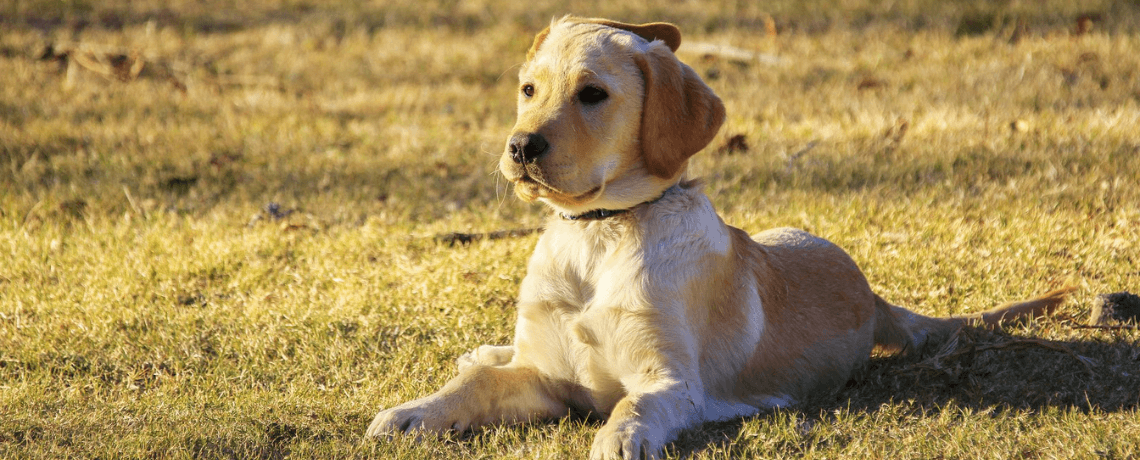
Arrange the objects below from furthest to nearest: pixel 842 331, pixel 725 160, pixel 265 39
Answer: pixel 265 39, pixel 725 160, pixel 842 331

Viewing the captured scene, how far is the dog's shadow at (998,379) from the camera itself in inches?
158

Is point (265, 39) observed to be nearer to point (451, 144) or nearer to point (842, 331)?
point (451, 144)

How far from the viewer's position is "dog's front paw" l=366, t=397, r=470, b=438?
3.75 meters

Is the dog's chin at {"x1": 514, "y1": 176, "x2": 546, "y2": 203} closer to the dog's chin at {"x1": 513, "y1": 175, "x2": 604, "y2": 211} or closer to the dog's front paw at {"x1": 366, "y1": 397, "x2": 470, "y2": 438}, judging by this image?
the dog's chin at {"x1": 513, "y1": 175, "x2": 604, "y2": 211}

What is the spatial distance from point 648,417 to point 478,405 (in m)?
0.71

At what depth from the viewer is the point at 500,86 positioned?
10.5 meters

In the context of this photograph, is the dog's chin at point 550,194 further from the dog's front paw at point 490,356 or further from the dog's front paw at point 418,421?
the dog's front paw at point 490,356

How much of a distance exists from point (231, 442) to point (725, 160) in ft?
16.2

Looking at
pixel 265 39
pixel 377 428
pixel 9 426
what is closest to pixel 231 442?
pixel 377 428

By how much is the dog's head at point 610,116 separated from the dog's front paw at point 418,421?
85 cm

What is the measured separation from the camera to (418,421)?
3768mm

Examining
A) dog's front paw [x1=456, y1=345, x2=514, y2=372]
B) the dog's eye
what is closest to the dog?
the dog's eye

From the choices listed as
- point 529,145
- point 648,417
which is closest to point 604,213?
point 529,145

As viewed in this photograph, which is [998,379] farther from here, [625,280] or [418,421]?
[418,421]
